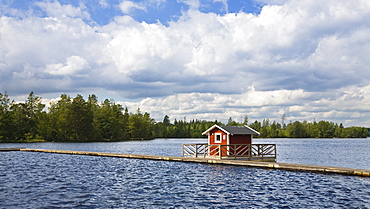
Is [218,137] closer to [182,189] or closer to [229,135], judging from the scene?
[229,135]

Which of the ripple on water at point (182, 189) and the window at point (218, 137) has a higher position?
the window at point (218, 137)

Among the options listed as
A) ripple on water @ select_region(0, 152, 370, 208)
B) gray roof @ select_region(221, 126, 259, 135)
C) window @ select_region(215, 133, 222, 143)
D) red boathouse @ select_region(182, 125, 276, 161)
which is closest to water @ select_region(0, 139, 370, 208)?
ripple on water @ select_region(0, 152, 370, 208)

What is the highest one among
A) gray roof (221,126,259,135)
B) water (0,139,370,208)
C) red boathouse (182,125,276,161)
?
gray roof (221,126,259,135)

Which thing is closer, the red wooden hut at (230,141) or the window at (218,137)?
the red wooden hut at (230,141)

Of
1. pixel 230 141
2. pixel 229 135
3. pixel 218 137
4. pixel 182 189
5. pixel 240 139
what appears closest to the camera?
pixel 182 189

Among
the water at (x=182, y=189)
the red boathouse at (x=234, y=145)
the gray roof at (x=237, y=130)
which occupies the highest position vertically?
the gray roof at (x=237, y=130)

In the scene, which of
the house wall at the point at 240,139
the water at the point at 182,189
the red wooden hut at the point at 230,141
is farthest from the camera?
the house wall at the point at 240,139

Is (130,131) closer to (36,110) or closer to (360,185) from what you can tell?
(36,110)

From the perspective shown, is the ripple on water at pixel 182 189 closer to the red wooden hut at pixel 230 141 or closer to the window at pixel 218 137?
the red wooden hut at pixel 230 141

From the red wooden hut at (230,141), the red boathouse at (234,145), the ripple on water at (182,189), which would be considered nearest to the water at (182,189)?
the ripple on water at (182,189)

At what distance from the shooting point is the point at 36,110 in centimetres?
11900

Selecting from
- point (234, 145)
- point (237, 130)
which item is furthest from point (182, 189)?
point (237, 130)

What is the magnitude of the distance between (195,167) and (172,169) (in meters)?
2.41

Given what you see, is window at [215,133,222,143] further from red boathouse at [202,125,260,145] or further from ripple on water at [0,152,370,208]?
ripple on water at [0,152,370,208]
